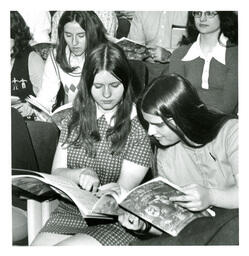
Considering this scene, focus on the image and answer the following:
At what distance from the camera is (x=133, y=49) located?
5.40 feet

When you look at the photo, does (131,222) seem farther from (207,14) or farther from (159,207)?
(207,14)

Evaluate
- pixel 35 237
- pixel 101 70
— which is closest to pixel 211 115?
pixel 101 70

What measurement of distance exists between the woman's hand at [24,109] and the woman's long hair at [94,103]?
15 cm

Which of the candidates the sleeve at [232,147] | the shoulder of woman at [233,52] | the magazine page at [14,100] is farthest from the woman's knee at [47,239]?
the shoulder of woman at [233,52]

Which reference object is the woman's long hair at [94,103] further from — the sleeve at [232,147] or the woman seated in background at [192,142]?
the sleeve at [232,147]

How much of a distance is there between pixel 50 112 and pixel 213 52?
63 cm

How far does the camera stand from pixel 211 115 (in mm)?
1607

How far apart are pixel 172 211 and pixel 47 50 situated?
28.6 inches

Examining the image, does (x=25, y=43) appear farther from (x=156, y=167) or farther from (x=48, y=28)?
(x=156, y=167)

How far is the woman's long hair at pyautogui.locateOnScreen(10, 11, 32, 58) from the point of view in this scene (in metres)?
1.66

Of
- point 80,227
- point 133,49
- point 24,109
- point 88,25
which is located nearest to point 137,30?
point 133,49

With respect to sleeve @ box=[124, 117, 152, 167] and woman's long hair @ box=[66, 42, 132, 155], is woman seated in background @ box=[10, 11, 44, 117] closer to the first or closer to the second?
woman's long hair @ box=[66, 42, 132, 155]

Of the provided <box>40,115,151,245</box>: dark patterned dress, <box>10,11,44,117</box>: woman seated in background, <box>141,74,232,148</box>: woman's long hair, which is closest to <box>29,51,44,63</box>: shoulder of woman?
<box>10,11,44,117</box>: woman seated in background
